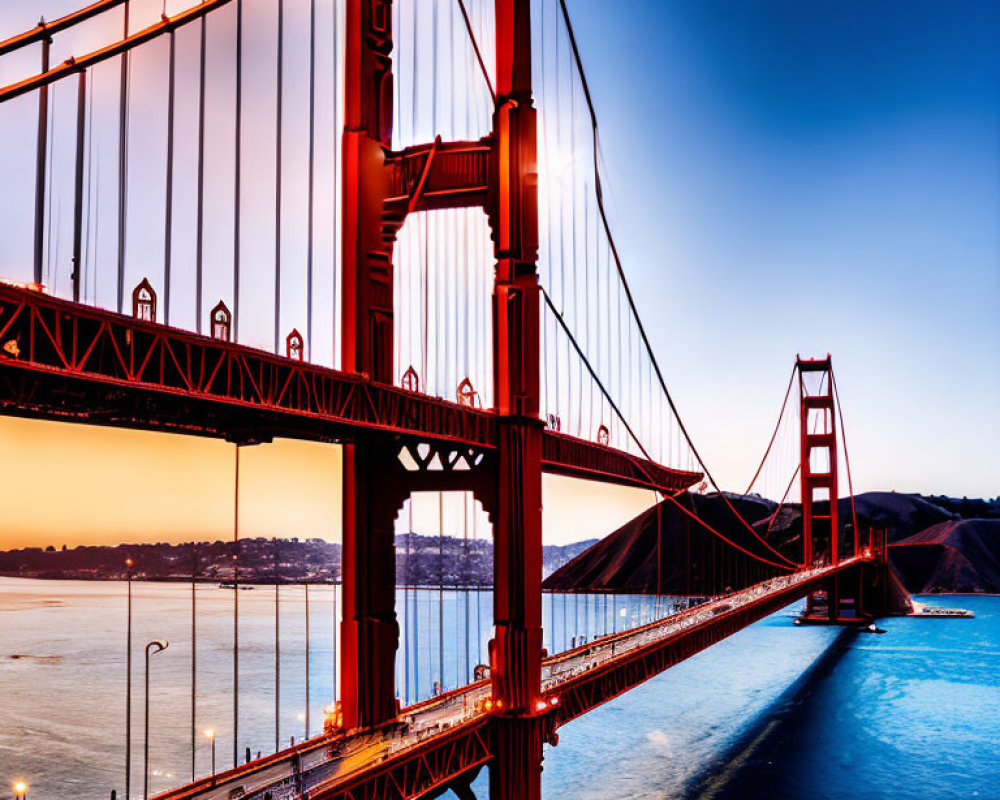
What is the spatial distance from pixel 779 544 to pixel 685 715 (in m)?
107

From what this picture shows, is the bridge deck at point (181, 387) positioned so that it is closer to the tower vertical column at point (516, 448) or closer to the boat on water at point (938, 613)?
the tower vertical column at point (516, 448)

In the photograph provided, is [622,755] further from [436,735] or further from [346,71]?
[346,71]

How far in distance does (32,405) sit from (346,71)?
11.5 metres

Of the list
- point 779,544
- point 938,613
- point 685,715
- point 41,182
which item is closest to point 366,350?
point 41,182

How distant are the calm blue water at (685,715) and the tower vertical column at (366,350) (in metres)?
11.8

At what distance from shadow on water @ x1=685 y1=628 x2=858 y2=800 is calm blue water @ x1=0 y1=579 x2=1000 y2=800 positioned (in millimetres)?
121

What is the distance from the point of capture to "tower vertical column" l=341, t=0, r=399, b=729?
2139 centimetres

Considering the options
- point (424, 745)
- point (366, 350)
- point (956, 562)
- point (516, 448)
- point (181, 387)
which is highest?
point (366, 350)

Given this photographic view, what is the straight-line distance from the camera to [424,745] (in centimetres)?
1748

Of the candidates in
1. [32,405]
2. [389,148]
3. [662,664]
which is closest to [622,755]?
[662,664]

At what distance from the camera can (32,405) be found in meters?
14.6

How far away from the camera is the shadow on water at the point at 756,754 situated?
35625mm

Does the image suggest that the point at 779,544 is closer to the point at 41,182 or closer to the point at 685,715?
the point at 685,715

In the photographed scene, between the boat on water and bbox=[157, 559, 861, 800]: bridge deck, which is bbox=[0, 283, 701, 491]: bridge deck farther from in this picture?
the boat on water
